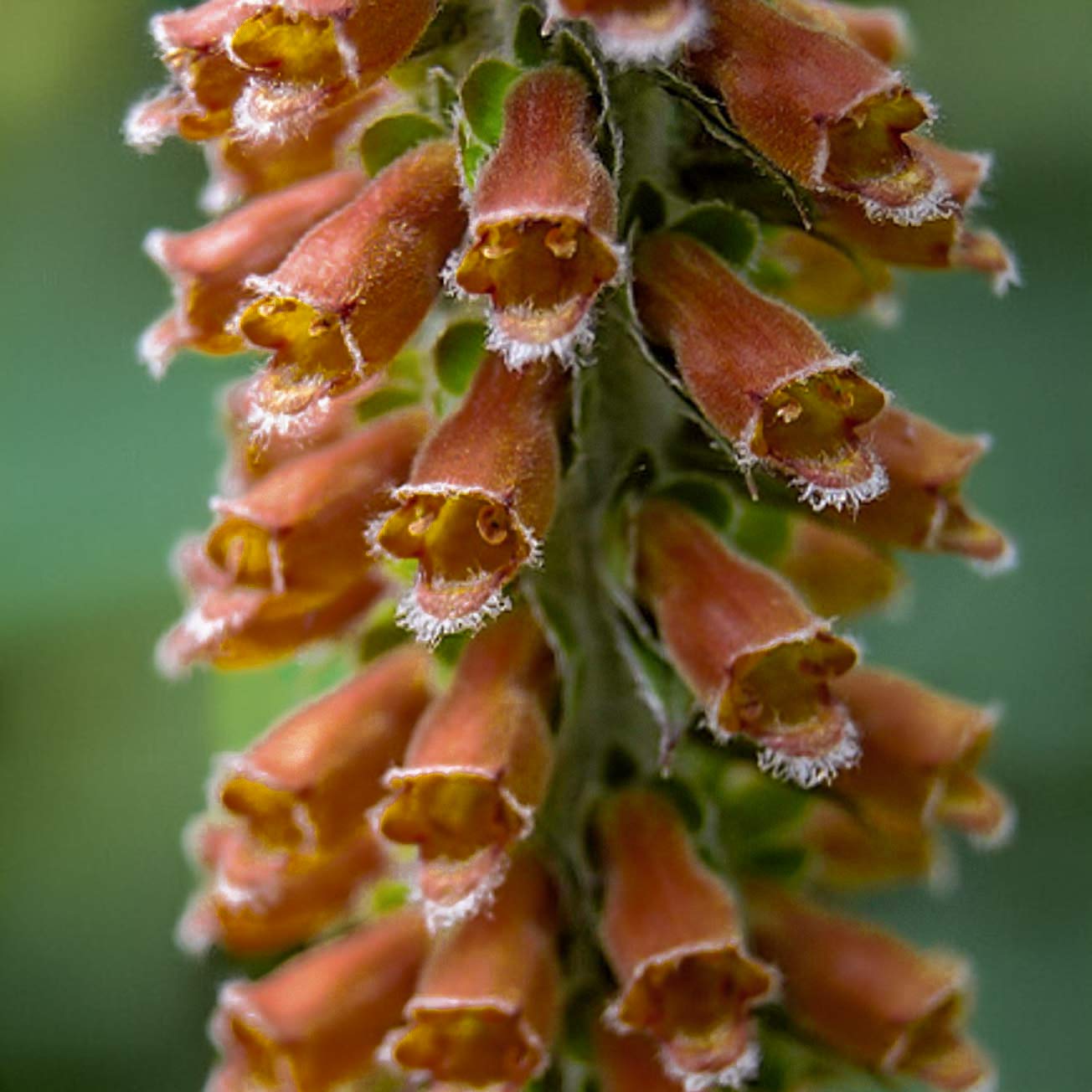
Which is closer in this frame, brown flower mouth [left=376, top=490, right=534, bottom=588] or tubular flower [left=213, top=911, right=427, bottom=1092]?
brown flower mouth [left=376, top=490, right=534, bottom=588]

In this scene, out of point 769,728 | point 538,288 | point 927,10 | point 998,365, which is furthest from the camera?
point 927,10

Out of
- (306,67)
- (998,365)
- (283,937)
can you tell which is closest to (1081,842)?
(998,365)

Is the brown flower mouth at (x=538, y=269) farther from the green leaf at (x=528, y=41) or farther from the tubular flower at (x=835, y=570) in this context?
the tubular flower at (x=835, y=570)

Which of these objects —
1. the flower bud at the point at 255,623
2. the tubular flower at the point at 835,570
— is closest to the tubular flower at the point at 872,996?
the tubular flower at the point at 835,570

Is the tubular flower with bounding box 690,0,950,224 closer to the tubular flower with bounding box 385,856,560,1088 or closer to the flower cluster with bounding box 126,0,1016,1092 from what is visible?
the flower cluster with bounding box 126,0,1016,1092

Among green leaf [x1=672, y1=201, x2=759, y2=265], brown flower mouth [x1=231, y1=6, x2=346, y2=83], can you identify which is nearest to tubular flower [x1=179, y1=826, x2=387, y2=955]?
green leaf [x1=672, y1=201, x2=759, y2=265]

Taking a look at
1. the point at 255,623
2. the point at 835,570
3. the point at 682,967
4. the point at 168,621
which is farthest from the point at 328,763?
the point at 168,621

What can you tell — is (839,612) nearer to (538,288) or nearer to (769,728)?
(769,728)
